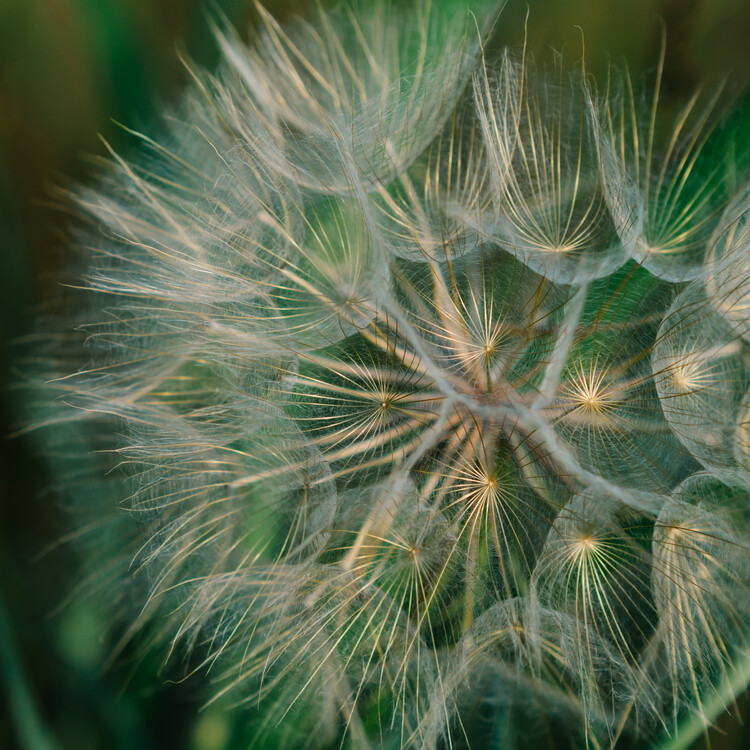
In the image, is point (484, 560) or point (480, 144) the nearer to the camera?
point (484, 560)

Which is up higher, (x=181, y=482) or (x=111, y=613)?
(x=181, y=482)

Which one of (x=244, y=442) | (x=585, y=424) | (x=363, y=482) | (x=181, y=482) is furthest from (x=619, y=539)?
(x=181, y=482)

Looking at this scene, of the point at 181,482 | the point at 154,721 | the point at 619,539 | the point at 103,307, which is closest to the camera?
the point at 619,539

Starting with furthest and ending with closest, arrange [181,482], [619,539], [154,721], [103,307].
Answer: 1. [154,721]
2. [103,307]
3. [181,482]
4. [619,539]

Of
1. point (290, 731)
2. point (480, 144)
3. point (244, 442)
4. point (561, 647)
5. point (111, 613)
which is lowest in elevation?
point (290, 731)

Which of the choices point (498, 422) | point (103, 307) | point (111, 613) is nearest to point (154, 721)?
point (111, 613)

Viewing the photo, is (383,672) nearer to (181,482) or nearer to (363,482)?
(363,482)
